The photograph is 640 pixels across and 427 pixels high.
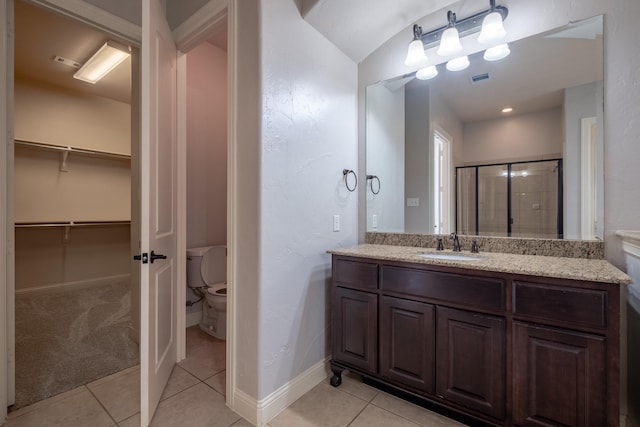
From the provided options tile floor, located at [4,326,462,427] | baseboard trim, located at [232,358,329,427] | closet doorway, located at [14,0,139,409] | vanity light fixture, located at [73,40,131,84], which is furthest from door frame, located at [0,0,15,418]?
baseboard trim, located at [232,358,329,427]

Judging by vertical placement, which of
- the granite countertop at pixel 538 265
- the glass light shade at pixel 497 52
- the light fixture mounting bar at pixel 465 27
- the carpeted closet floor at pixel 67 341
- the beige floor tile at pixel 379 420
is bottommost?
the beige floor tile at pixel 379 420

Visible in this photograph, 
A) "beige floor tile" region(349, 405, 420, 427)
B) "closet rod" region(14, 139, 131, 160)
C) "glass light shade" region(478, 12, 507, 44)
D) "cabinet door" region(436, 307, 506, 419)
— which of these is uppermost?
"glass light shade" region(478, 12, 507, 44)

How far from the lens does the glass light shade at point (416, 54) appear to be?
195cm

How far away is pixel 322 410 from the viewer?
1609mm

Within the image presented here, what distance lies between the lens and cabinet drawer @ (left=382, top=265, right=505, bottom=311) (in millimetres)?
1322

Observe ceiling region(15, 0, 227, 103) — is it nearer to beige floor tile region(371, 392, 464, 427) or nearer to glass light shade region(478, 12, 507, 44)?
glass light shade region(478, 12, 507, 44)

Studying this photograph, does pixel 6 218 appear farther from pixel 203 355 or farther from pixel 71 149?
pixel 71 149

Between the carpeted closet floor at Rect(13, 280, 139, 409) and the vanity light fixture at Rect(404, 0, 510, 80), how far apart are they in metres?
2.99

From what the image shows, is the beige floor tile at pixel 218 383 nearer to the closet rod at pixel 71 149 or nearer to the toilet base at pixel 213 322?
the toilet base at pixel 213 322

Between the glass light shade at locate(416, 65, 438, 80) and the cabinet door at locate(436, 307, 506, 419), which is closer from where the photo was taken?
the cabinet door at locate(436, 307, 506, 419)

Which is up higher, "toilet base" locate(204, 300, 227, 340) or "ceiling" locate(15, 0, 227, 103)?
"ceiling" locate(15, 0, 227, 103)

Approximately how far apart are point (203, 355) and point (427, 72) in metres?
2.71

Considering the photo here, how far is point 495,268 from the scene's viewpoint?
1303 mm

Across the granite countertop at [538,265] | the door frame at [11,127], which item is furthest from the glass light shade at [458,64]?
the door frame at [11,127]
